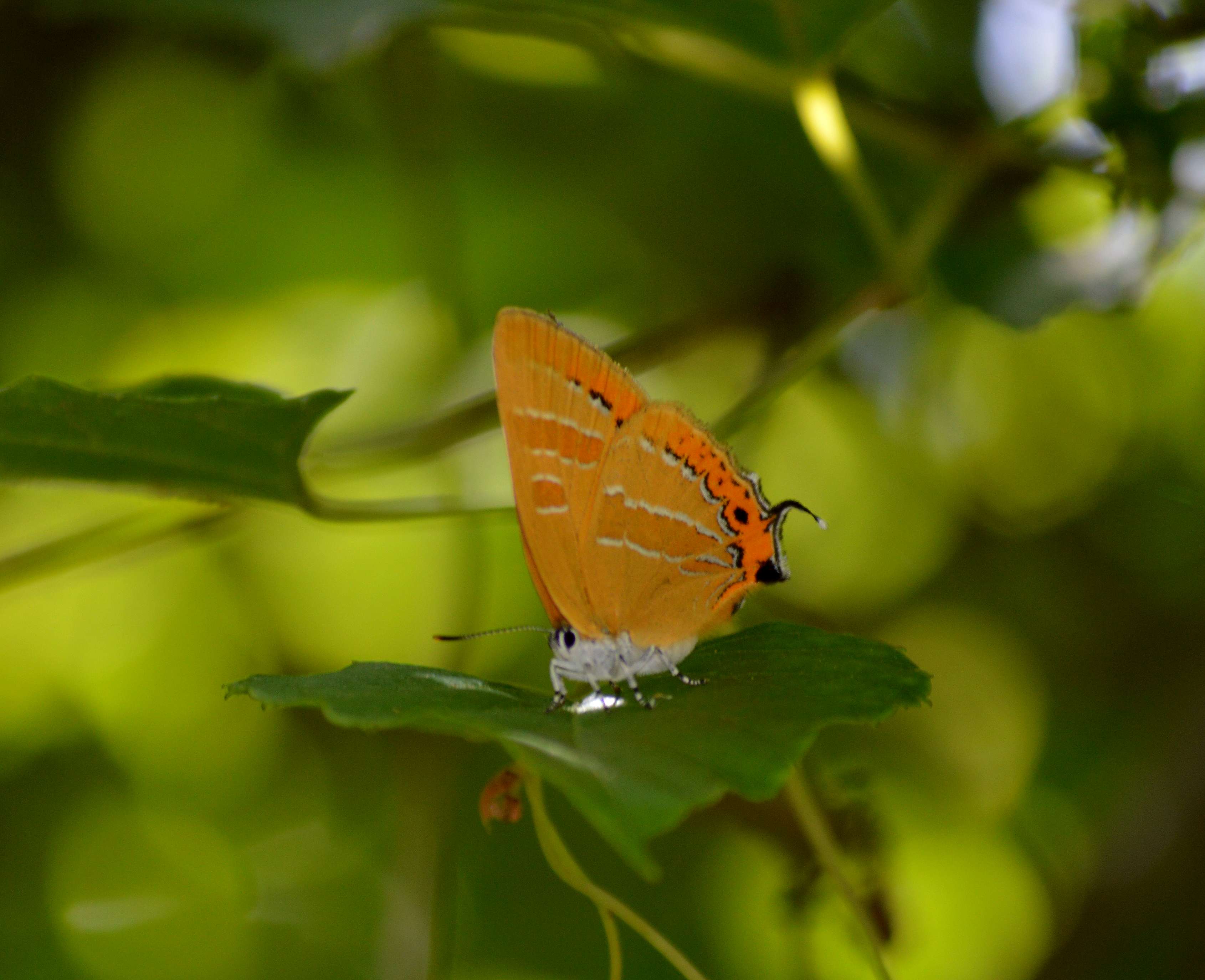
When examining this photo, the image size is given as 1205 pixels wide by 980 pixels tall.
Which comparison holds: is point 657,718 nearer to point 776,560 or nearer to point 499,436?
point 776,560

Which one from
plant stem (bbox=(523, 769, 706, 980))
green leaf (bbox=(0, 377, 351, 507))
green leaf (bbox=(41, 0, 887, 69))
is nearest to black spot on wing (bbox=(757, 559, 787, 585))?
plant stem (bbox=(523, 769, 706, 980))

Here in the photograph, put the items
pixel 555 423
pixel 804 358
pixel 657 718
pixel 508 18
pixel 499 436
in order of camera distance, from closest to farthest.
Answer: pixel 657 718, pixel 555 423, pixel 804 358, pixel 508 18, pixel 499 436

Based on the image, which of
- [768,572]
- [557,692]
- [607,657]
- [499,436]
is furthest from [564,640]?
[499,436]

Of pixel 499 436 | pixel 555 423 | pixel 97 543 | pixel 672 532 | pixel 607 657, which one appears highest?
pixel 499 436

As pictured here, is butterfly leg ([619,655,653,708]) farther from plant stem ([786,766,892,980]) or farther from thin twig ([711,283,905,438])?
thin twig ([711,283,905,438])

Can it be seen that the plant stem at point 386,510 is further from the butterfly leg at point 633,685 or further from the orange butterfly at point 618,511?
the butterfly leg at point 633,685

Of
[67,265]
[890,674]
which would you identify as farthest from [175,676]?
[890,674]

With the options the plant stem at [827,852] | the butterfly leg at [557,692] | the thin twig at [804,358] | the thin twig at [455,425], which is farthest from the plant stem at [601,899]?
the thin twig at [455,425]
